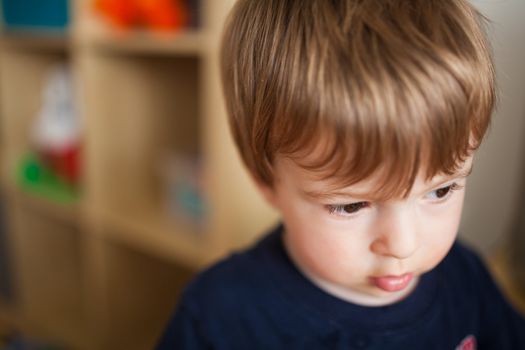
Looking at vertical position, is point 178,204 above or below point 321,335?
below

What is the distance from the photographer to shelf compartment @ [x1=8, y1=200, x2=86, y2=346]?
5.09ft

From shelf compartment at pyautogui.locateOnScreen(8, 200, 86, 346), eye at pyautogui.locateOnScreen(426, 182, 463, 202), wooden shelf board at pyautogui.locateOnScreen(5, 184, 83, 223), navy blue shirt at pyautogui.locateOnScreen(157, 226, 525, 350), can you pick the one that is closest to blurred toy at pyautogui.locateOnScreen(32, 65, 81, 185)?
wooden shelf board at pyautogui.locateOnScreen(5, 184, 83, 223)

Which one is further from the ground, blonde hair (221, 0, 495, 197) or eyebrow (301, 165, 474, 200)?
blonde hair (221, 0, 495, 197)

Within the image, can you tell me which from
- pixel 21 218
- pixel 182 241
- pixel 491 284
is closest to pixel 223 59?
pixel 491 284

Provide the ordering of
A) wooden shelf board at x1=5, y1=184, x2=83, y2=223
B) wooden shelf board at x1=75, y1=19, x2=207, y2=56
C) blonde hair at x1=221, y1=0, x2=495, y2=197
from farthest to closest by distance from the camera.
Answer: wooden shelf board at x1=5, y1=184, x2=83, y2=223 → wooden shelf board at x1=75, y1=19, x2=207, y2=56 → blonde hair at x1=221, y1=0, x2=495, y2=197

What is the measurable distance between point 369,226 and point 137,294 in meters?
1.12

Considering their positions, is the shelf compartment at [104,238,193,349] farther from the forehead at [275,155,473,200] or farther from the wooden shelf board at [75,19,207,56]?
the forehead at [275,155,473,200]

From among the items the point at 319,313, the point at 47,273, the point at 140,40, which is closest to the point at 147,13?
the point at 140,40

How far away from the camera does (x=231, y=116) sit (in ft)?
1.78

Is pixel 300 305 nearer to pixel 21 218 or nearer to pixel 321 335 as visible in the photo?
pixel 321 335

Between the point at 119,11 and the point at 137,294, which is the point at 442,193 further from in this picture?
the point at 137,294

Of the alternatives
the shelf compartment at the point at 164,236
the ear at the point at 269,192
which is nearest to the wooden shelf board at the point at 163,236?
the shelf compartment at the point at 164,236

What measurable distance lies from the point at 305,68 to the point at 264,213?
25.4 inches

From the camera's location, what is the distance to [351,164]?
0.42m
